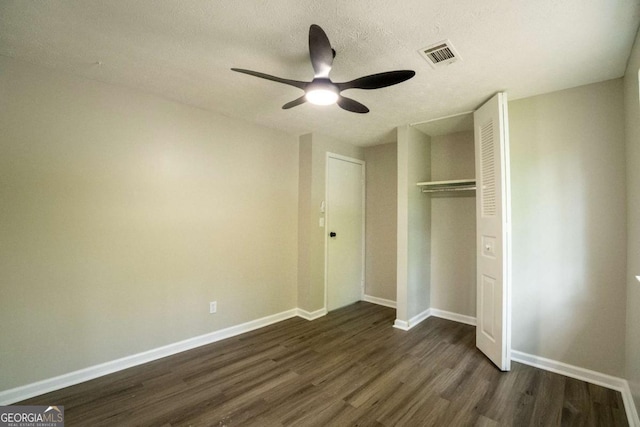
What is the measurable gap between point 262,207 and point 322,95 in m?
1.94

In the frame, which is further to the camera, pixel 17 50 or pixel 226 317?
pixel 226 317

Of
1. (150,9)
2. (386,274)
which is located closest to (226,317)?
(386,274)

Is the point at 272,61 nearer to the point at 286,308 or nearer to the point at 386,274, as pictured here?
the point at 286,308

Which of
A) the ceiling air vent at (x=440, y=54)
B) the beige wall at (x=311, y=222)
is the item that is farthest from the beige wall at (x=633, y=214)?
the beige wall at (x=311, y=222)

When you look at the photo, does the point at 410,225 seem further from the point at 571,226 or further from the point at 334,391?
the point at 334,391

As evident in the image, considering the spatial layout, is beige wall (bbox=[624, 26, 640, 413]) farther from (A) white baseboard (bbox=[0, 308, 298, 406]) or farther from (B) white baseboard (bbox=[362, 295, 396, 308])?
(A) white baseboard (bbox=[0, 308, 298, 406])

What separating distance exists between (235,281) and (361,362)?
162 cm

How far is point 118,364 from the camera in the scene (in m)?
2.40

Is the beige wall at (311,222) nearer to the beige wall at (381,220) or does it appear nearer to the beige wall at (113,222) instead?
the beige wall at (113,222)

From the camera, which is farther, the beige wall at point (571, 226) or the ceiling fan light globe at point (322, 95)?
the beige wall at point (571, 226)

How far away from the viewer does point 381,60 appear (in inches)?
78.7

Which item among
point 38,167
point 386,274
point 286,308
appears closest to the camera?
point 38,167

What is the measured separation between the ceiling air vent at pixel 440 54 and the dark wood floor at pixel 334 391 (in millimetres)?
2486

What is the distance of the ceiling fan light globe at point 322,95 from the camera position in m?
1.76
